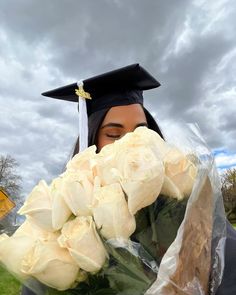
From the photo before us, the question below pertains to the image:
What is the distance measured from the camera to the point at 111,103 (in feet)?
9.87

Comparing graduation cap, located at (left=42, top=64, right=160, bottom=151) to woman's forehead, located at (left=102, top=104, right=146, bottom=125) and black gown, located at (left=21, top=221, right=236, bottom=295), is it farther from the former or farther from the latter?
black gown, located at (left=21, top=221, right=236, bottom=295)

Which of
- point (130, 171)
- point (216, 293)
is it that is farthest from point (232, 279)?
point (130, 171)

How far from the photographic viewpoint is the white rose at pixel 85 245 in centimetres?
91

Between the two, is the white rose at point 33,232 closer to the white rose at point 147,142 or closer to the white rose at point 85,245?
the white rose at point 85,245

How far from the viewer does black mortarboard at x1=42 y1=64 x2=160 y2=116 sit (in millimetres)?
3070

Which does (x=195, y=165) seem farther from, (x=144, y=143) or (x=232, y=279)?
(x=232, y=279)

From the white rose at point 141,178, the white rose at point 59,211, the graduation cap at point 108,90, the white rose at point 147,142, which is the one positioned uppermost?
the graduation cap at point 108,90

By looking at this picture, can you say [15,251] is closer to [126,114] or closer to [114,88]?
[126,114]

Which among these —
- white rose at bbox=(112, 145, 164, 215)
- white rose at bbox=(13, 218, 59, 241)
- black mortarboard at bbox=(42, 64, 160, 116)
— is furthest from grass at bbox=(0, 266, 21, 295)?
white rose at bbox=(112, 145, 164, 215)

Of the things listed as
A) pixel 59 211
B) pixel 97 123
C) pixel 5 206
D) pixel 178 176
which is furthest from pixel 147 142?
pixel 5 206

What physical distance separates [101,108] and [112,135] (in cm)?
43

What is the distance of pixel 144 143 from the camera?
39.1 inches

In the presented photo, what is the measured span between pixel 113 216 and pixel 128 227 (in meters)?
0.04

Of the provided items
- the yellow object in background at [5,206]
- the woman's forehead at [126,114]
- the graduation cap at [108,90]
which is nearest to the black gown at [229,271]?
the yellow object in background at [5,206]
